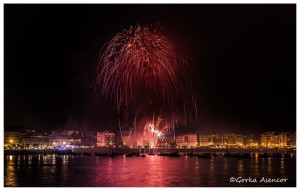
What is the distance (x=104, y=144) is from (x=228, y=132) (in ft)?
162

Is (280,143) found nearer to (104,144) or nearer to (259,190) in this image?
(104,144)

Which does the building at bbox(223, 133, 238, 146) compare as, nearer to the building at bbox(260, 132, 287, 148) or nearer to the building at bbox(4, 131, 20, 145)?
the building at bbox(260, 132, 287, 148)

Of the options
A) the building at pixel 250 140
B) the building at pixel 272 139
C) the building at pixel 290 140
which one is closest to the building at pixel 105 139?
the building at pixel 250 140

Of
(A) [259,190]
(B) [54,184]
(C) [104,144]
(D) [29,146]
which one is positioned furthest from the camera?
(C) [104,144]

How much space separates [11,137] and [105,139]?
51464mm

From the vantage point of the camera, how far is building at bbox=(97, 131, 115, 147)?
176625 mm

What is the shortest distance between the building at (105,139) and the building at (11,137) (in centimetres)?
4193

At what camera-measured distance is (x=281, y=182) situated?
1139 inches

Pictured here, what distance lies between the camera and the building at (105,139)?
177 metres

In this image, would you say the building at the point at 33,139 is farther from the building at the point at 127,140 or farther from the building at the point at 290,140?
the building at the point at 290,140

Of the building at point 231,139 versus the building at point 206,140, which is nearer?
the building at point 231,139

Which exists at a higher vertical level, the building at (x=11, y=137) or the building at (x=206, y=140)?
the building at (x=11, y=137)

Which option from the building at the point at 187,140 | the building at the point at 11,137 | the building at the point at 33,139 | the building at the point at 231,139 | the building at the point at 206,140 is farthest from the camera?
the building at the point at 187,140

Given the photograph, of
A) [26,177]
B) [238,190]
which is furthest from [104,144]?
[238,190]
